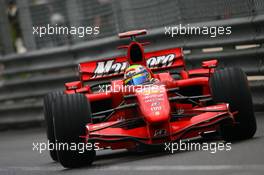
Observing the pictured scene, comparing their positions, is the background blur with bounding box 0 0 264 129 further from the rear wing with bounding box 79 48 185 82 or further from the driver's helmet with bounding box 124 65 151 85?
the driver's helmet with bounding box 124 65 151 85

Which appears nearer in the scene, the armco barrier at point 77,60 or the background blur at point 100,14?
the armco barrier at point 77,60

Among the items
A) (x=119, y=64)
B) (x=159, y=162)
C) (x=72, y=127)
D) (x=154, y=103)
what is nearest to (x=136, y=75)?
(x=119, y=64)

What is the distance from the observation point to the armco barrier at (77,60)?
12406mm

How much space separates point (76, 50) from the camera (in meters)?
15.2

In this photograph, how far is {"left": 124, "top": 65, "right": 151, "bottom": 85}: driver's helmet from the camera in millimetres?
9898

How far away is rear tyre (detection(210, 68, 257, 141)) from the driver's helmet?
1050 millimetres

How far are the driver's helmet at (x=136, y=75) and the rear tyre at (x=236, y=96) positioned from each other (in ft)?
3.44

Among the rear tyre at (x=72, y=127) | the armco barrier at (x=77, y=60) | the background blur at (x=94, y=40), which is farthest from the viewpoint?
the background blur at (x=94, y=40)

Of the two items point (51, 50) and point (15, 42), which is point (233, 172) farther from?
point (15, 42)

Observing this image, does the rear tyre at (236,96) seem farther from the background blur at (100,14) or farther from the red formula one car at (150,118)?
the background blur at (100,14)

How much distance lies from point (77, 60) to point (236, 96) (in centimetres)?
651

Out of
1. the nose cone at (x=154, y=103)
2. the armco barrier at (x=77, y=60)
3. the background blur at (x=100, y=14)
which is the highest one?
the background blur at (x=100, y=14)

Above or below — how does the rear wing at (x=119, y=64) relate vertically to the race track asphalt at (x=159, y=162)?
above

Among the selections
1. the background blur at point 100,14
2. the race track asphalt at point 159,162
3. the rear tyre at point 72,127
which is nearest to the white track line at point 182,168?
the race track asphalt at point 159,162
